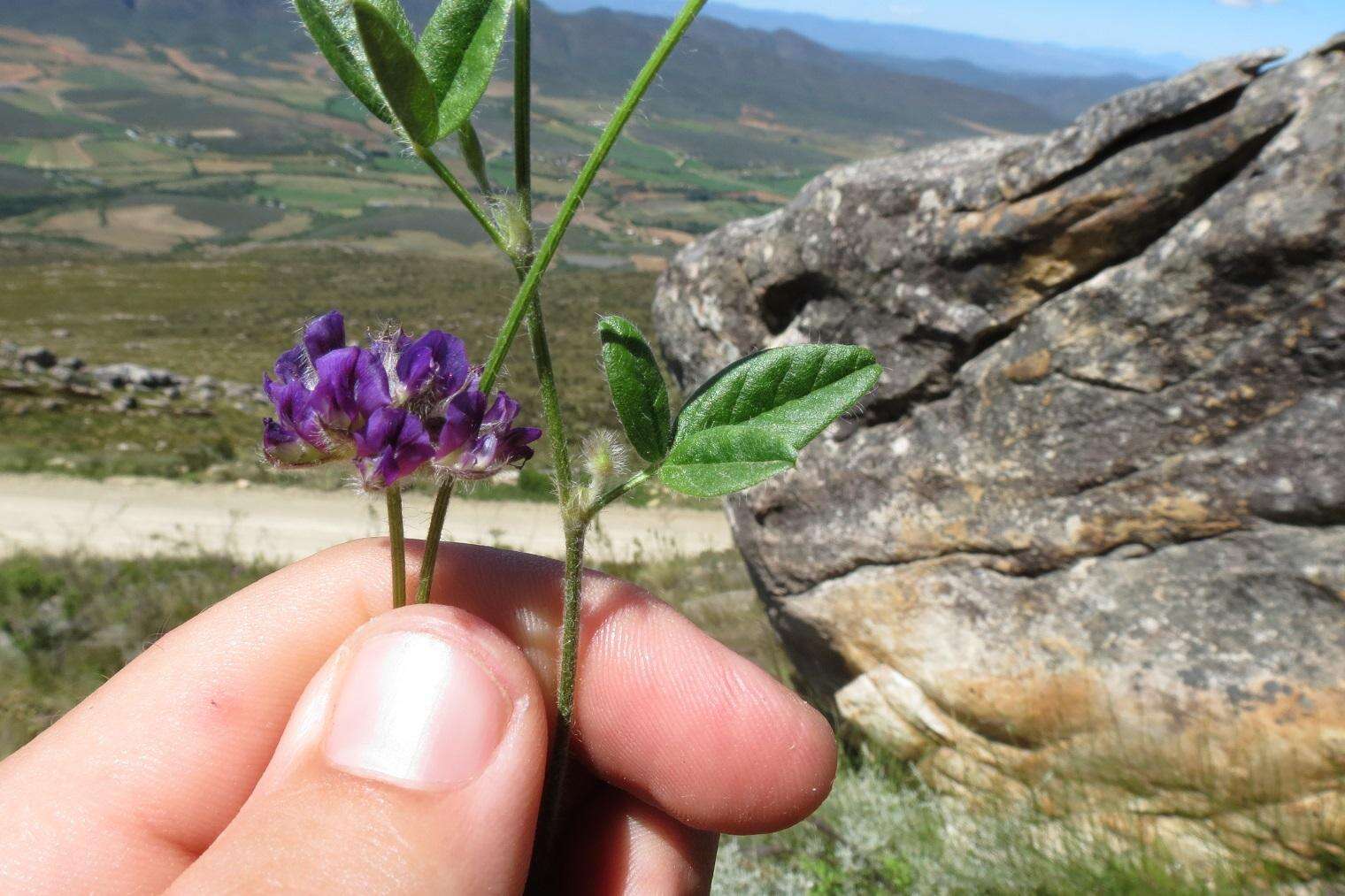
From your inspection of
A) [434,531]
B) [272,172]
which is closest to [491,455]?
[434,531]

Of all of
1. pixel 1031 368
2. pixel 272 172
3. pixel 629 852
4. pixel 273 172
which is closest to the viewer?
pixel 629 852

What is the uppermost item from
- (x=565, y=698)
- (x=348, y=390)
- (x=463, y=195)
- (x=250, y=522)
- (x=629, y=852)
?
(x=463, y=195)

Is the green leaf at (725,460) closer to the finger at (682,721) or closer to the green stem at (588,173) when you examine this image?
the green stem at (588,173)

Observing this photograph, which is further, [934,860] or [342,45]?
[934,860]

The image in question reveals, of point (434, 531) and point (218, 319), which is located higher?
point (434, 531)

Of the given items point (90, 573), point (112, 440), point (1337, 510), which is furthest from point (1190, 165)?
point (112, 440)

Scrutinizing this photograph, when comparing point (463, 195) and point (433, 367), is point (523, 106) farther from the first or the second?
point (433, 367)

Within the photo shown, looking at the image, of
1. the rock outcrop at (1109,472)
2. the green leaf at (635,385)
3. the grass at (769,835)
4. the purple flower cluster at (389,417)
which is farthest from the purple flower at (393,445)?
the rock outcrop at (1109,472)
